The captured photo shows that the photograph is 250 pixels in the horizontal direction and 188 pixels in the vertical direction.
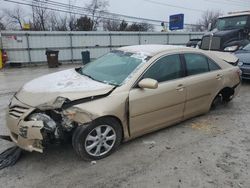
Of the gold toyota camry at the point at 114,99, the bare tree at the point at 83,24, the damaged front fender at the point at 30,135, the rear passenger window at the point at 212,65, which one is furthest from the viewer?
the bare tree at the point at 83,24

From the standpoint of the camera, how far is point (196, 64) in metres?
4.82

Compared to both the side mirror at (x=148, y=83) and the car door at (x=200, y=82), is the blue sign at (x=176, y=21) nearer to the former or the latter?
the car door at (x=200, y=82)

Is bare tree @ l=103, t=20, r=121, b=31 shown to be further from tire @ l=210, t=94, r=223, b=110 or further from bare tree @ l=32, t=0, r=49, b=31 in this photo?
tire @ l=210, t=94, r=223, b=110

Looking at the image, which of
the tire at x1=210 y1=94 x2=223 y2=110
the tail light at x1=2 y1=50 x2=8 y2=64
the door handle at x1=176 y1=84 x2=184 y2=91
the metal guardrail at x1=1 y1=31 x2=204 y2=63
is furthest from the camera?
the metal guardrail at x1=1 y1=31 x2=204 y2=63

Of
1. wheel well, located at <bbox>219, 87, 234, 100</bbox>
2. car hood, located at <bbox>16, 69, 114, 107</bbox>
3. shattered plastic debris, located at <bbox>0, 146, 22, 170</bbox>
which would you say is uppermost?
car hood, located at <bbox>16, 69, 114, 107</bbox>

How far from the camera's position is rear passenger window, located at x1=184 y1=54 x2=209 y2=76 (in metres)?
4.66

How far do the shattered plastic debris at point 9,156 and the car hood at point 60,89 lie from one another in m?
0.78

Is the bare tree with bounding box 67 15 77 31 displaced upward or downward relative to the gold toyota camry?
upward

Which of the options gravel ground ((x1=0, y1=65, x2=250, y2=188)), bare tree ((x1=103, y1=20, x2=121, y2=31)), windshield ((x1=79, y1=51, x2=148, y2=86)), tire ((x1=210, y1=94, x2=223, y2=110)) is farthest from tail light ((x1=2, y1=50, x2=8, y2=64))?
bare tree ((x1=103, y1=20, x2=121, y2=31))

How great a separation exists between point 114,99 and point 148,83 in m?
0.57

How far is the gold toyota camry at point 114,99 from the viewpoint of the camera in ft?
11.0

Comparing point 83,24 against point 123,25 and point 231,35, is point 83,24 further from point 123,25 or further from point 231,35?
point 231,35

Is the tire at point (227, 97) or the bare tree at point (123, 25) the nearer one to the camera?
the tire at point (227, 97)

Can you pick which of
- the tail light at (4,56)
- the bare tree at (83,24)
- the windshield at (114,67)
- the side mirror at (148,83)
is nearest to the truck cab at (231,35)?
the windshield at (114,67)
